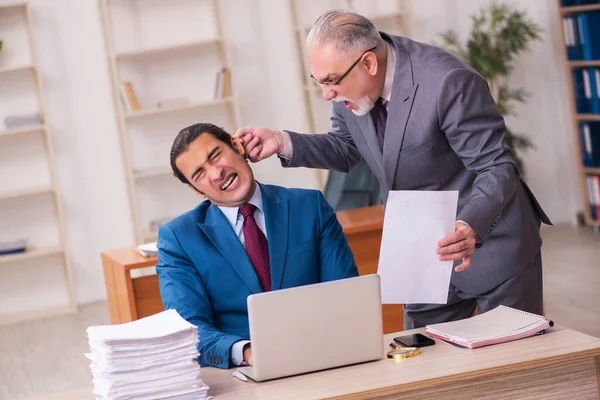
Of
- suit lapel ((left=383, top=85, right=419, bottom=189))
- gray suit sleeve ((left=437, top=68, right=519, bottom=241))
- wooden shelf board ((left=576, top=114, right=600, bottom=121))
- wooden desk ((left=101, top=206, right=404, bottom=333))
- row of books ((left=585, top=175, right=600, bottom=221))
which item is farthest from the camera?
row of books ((left=585, top=175, right=600, bottom=221))

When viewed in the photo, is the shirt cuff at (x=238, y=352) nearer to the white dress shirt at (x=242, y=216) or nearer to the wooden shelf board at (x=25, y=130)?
the white dress shirt at (x=242, y=216)

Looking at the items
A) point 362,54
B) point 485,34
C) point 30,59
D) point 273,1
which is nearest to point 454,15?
point 485,34

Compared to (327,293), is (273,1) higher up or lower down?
higher up

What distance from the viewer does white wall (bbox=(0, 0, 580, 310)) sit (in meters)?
6.53

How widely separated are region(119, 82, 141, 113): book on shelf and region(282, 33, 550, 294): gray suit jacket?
4.07 meters

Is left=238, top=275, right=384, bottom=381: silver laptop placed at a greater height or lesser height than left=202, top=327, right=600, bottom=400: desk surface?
greater

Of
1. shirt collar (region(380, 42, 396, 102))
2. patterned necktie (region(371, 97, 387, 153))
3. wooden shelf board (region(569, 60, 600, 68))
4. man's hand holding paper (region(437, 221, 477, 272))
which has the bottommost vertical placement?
man's hand holding paper (region(437, 221, 477, 272))

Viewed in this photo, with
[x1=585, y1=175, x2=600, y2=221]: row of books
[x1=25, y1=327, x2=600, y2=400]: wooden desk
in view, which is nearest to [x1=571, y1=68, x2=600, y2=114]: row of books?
[x1=585, y1=175, x2=600, y2=221]: row of books

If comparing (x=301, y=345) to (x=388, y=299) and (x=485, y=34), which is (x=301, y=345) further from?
(x=485, y=34)

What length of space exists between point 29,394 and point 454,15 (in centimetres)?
444

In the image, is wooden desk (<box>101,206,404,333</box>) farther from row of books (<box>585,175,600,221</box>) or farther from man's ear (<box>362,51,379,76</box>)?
row of books (<box>585,175,600,221</box>)

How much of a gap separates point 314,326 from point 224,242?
0.56 metres

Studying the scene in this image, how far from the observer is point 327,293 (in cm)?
192

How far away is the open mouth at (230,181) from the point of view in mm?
2410
